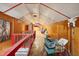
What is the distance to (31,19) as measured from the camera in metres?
2.01

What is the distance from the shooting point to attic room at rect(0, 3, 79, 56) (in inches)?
77.7

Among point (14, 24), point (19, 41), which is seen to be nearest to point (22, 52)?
point (19, 41)

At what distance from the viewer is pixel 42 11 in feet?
6.60

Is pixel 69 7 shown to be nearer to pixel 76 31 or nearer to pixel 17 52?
pixel 76 31

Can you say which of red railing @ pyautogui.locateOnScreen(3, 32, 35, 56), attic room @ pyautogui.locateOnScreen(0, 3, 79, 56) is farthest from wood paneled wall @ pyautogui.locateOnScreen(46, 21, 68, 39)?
red railing @ pyautogui.locateOnScreen(3, 32, 35, 56)

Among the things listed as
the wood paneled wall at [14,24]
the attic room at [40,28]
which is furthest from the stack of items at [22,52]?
the wood paneled wall at [14,24]

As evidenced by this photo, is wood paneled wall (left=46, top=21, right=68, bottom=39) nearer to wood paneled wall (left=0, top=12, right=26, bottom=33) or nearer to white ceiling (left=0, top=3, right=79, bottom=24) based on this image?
white ceiling (left=0, top=3, right=79, bottom=24)

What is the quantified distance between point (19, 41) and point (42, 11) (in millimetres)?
503

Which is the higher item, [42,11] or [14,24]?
[42,11]

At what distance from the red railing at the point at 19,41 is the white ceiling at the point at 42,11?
9.1 inches

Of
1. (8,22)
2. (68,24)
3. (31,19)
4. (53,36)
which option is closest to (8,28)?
(8,22)

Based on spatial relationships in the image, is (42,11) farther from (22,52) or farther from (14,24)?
(22,52)

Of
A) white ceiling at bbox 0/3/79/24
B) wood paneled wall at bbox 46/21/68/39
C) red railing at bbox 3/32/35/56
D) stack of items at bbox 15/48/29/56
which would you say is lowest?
stack of items at bbox 15/48/29/56

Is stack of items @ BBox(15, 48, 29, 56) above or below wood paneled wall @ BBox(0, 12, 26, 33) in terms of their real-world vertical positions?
below
